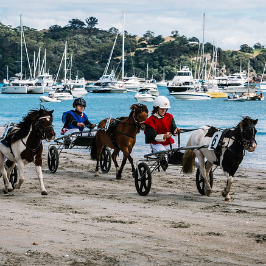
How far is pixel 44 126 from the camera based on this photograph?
10727 millimetres

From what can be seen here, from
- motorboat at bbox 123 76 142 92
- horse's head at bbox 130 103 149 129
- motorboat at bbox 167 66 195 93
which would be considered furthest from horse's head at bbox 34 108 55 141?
motorboat at bbox 123 76 142 92

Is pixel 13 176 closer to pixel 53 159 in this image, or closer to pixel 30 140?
pixel 30 140

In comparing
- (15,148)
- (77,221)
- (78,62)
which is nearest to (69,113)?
(15,148)

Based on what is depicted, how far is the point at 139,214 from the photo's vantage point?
8.95m

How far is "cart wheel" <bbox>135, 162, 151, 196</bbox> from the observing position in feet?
36.0

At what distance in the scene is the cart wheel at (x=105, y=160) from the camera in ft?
49.3

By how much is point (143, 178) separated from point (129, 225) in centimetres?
320

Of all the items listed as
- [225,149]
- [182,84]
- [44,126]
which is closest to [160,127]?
[225,149]

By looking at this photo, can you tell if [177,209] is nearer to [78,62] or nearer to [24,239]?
[24,239]

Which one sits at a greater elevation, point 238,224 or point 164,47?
point 164,47

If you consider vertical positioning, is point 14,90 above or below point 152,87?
below

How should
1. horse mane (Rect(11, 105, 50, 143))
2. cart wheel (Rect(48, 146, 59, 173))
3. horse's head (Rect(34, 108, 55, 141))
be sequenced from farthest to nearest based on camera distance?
cart wheel (Rect(48, 146, 59, 173)) < horse mane (Rect(11, 105, 50, 143)) < horse's head (Rect(34, 108, 55, 141))

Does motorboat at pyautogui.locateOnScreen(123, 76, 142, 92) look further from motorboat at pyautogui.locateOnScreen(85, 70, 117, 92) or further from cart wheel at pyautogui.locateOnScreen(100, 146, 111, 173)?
cart wheel at pyautogui.locateOnScreen(100, 146, 111, 173)

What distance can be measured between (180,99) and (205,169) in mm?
73648
